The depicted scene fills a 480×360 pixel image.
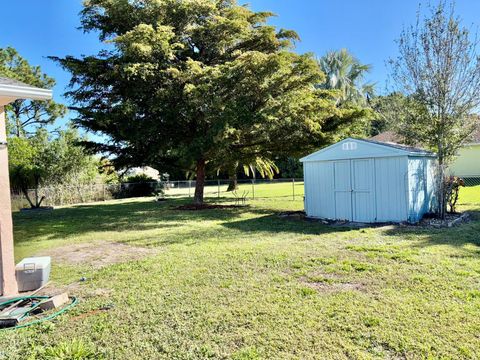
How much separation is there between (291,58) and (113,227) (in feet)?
29.5

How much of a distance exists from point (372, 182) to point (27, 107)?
2969cm

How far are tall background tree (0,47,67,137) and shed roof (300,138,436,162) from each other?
2601cm

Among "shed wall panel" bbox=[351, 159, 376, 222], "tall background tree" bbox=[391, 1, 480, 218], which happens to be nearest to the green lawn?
"shed wall panel" bbox=[351, 159, 376, 222]

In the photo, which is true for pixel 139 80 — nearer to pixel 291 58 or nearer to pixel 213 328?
pixel 291 58

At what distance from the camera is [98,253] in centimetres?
695

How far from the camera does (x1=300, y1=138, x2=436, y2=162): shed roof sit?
9.05 meters

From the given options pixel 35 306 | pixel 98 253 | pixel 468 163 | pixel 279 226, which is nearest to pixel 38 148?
pixel 98 253

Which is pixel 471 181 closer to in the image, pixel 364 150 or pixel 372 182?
pixel 372 182

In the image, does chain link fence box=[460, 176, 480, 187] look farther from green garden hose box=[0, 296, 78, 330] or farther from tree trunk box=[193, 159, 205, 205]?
green garden hose box=[0, 296, 78, 330]

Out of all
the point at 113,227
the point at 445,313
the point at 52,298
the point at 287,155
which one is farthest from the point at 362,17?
the point at 52,298

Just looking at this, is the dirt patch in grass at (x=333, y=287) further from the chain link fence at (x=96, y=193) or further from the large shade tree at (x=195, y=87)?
the chain link fence at (x=96, y=193)

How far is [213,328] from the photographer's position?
3.37 meters

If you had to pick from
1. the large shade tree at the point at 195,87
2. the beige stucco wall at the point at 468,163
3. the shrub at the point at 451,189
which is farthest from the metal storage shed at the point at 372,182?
the beige stucco wall at the point at 468,163

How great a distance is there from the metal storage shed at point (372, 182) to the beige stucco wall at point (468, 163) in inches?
524
